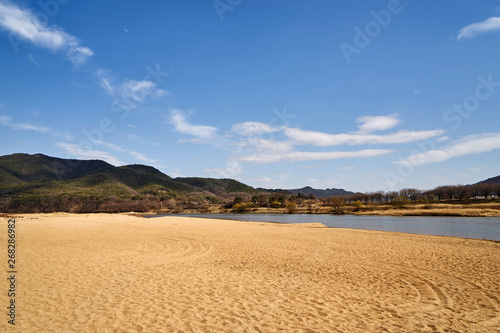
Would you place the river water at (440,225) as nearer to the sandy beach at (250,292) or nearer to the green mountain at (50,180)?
the sandy beach at (250,292)

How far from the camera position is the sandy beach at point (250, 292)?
617cm

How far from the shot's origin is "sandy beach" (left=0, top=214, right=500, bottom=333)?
617 centimetres

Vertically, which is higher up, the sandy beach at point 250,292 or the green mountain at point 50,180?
the green mountain at point 50,180

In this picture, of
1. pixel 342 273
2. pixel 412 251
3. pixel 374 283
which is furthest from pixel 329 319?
pixel 412 251

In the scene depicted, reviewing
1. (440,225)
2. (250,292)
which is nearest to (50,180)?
(440,225)

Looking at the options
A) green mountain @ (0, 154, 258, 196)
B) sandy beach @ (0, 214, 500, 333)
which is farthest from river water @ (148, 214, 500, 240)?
green mountain @ (0, 154, 258, 196)

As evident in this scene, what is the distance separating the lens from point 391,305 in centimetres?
756

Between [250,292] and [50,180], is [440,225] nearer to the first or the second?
[250,292]

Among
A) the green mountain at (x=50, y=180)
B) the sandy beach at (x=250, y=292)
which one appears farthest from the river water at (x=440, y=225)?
the green mountain at (x=50, y=180)

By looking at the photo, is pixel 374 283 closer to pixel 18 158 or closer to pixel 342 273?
pixel 342 273

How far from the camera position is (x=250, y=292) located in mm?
8484

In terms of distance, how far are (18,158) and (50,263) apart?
736ft

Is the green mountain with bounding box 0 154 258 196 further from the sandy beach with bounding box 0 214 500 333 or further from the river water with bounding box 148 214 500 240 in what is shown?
the sandy beach with bounding box 0 214 500 333

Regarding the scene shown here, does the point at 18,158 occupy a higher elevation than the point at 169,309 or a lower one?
higher
